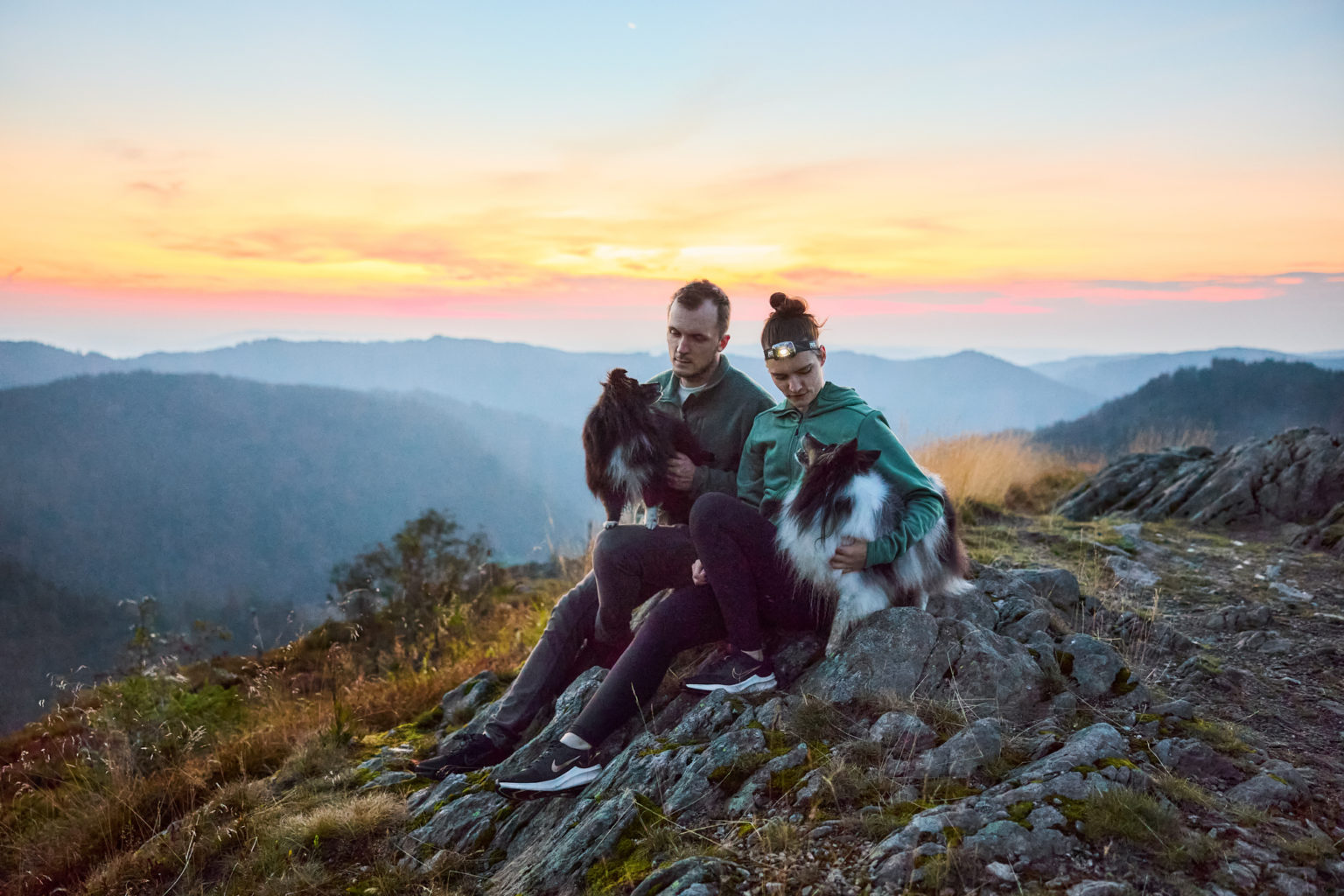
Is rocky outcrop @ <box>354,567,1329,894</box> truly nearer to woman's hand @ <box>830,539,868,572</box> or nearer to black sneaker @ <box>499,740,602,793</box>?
black sneaker @ <box>499,740,602,793</box>

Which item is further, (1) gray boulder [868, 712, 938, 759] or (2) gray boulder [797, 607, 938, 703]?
(2) gray boulder [797, 607, 938, 703]

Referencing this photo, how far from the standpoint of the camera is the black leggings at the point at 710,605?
3.43 meters

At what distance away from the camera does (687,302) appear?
13.6 ft

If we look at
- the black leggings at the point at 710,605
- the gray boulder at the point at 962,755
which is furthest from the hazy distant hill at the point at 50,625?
the gray boulder at the point at 962,755

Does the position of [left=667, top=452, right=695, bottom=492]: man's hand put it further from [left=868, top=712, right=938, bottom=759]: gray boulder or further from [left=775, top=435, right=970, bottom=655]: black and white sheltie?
[left=868, top=712, right=938, bottom=759]: gray boulder

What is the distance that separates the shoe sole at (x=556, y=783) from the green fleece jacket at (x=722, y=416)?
161 centimetres

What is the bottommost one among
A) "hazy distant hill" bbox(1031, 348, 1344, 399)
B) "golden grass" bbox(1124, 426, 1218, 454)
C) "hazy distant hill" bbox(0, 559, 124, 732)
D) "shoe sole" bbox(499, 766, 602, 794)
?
"hazy distant hill" bbox(0, 559, 124, 732)

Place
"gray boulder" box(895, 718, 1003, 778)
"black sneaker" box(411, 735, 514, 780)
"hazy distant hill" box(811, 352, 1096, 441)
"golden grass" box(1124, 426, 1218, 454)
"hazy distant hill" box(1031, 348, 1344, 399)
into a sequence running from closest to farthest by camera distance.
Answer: "gray boulder" box(895, 718, 1003, 778) → "black sneaker" box(411, 735, 514, 780) → "golden grass" box(1124, 426, 1218, 454) → "hazy distant hill" box(811, 352, 1096, 441) → "hazy distant hill" box(1031, 348, 1344, 399)

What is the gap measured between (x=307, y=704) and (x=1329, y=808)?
6.31 metres

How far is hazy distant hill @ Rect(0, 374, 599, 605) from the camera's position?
62.5 metres

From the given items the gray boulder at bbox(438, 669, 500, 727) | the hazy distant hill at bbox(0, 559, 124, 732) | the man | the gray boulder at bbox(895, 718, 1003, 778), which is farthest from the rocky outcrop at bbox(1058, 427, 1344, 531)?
the hazy distant hill at bbox(0, 559, 124, 732)

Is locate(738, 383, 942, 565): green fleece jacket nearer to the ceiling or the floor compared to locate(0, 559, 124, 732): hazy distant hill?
nearer to the ceiling

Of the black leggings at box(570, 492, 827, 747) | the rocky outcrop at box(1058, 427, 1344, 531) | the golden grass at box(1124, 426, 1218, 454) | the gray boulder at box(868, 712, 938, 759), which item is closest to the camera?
the gray boulder at box(868, 712, 938, 759)

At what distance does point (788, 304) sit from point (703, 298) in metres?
0.75
